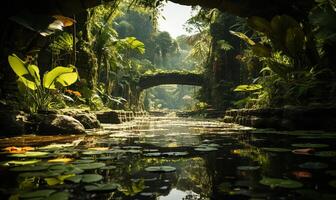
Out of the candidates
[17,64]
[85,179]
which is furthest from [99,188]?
[17,64]

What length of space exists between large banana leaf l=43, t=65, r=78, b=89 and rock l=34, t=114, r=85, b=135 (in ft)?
2.57

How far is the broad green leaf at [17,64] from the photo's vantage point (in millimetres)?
4781

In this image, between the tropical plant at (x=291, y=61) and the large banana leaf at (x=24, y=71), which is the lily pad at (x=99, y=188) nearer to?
the large banana leaf at (x=24, y=71)

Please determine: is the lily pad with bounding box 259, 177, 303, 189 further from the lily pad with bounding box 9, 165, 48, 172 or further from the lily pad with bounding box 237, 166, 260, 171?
the lily pad with bounding box 9, 165, 48, 172

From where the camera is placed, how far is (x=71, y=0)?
21.2 feet

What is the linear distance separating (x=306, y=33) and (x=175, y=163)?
5735 millimetres

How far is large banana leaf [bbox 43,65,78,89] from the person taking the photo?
5424 millimetres

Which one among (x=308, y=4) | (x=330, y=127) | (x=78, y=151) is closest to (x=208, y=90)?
(x=308, y=4)

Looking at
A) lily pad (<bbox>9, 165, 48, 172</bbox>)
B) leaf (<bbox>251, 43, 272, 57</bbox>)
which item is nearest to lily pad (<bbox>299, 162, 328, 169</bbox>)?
lily pad (<bbox>9, 165, 48, 172</bbox>)

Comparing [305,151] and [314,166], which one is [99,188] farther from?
[305,151]

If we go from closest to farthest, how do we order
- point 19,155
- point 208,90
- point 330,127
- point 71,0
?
point 19,155, point 330,127, point 71,0, point 208,90

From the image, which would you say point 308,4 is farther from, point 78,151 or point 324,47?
point 78,151

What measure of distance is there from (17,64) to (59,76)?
879mm

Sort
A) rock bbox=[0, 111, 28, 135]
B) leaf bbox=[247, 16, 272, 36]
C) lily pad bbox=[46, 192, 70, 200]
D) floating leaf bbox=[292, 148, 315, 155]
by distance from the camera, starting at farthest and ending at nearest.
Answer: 1. leaf bbox=[247, 16, 272, 36]
2. rock bbox=[0, 111, 28, 135]
3. floating leaf bbox=[292, 148, 315, 155]
4. lily pad bbox=[46, 192, 70, 200]
